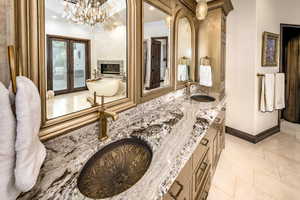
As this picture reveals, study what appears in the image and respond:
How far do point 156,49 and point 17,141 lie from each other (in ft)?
5.41

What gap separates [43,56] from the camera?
0.81 meters

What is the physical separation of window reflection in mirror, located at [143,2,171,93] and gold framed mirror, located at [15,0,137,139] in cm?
28

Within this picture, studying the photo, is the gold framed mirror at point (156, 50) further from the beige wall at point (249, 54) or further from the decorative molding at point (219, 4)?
the beige wall at point (249, 54)

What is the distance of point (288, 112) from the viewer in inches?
168

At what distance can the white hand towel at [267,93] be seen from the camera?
3.08 m

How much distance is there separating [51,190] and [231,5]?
3630mm

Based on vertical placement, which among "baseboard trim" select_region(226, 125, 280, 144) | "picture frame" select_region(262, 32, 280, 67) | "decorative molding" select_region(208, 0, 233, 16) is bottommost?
"baseboard trim" select_region(226, 125, 280, 144)

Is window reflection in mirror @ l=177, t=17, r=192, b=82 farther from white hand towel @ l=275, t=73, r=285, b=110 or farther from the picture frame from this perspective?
white hand towel @ l=275, t=73, r=285, b=110

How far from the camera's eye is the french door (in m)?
0.89

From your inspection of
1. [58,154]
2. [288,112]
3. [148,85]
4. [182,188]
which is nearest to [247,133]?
[288,112]

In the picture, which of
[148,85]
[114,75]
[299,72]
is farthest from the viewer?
[299,72]

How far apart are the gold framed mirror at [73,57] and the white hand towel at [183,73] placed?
46.5 inches

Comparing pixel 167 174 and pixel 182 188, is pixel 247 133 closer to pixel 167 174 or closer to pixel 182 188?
pixel 182 188

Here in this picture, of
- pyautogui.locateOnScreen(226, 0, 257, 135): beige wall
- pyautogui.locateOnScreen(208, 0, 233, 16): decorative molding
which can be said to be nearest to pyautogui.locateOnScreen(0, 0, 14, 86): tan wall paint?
pyautogui.locateOnScreen(208, 0, 233, 16): decorative molding
